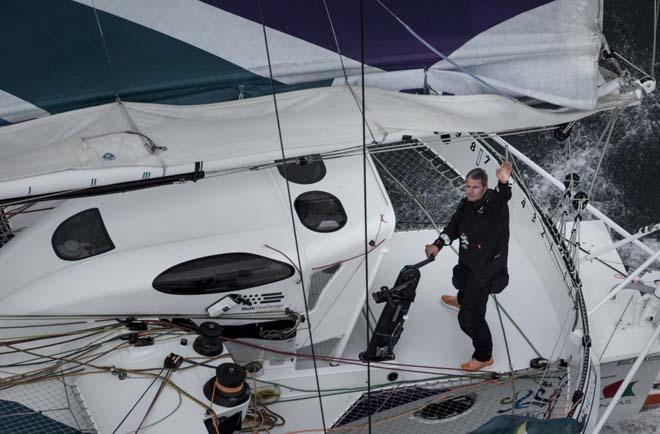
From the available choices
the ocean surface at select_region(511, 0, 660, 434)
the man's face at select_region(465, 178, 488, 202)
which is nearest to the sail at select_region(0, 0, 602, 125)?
the man's face at select_region(465, 178, 488, 202)

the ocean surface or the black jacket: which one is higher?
the ocean surface

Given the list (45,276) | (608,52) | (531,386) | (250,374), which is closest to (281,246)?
(250,374)

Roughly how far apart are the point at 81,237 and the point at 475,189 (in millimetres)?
1987

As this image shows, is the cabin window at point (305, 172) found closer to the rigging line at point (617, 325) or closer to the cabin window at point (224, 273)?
the cabin window at point (224, 273)

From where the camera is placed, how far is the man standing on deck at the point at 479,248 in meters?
4.53

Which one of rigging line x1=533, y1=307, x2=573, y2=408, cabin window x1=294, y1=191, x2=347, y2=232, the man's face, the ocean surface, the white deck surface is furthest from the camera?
the ocean surface

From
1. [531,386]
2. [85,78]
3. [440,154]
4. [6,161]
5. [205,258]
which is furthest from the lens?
[440,154]

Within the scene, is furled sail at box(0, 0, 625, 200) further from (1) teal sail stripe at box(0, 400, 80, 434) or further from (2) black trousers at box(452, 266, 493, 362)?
(1) teal sail stripe at box(0, 400, 80, 434)

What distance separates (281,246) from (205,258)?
38 cm

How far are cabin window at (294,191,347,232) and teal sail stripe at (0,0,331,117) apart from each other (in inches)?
28.6

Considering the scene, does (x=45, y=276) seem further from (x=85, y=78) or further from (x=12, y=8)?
(x=12, y=8)

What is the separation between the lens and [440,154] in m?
5.91

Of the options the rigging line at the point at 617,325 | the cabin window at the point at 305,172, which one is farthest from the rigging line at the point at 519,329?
the cabin window at the point at 305,172

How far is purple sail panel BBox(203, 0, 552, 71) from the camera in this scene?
169 inches
